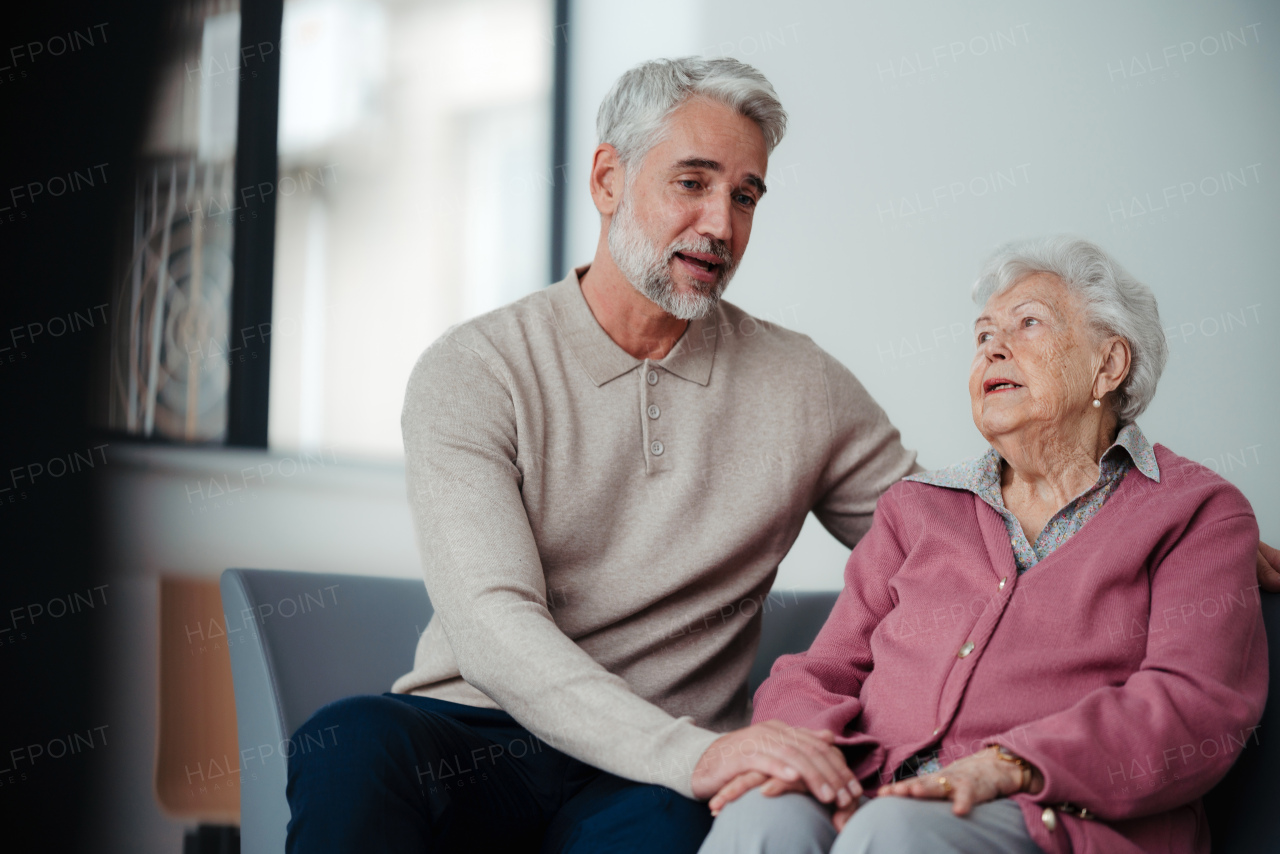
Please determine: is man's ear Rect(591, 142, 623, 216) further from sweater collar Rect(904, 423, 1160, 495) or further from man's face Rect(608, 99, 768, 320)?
sweater collar Rect(904, 423, 1160, 495)

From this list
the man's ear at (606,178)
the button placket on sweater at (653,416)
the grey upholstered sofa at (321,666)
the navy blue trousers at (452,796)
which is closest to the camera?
the navy blue trousers at (452,796)

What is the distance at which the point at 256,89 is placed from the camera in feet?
9.27

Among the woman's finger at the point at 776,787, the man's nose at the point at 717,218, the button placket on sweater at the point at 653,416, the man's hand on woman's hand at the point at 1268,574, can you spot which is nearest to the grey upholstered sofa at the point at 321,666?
the man's hand on woman's hand at the point at 1268,574

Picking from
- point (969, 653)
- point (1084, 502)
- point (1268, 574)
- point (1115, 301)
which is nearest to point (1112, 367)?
point (1115, 301)

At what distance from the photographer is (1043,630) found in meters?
1.23

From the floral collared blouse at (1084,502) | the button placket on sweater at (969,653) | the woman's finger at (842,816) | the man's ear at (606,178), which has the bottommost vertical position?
the woman's finger at (842,816)

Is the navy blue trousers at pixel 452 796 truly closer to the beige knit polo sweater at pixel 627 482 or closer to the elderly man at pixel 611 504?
the elderly man at pixel 611 504

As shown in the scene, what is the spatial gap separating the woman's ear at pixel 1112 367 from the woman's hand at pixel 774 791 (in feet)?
2.19

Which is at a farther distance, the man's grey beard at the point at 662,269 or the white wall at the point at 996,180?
the white wall at the point at 996,180

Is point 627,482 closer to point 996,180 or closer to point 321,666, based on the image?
point 321,666

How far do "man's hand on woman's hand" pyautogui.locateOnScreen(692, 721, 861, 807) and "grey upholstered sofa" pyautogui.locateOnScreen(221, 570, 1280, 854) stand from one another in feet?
2.01

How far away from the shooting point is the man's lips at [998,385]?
1.40m

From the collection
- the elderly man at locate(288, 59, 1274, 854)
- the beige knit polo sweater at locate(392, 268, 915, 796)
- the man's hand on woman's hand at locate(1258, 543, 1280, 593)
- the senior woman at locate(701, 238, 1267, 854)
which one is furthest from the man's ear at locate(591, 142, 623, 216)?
the man's hand on woman's hand at locate(1258, 543, 1280, 593)

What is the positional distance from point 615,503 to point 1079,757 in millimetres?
739
